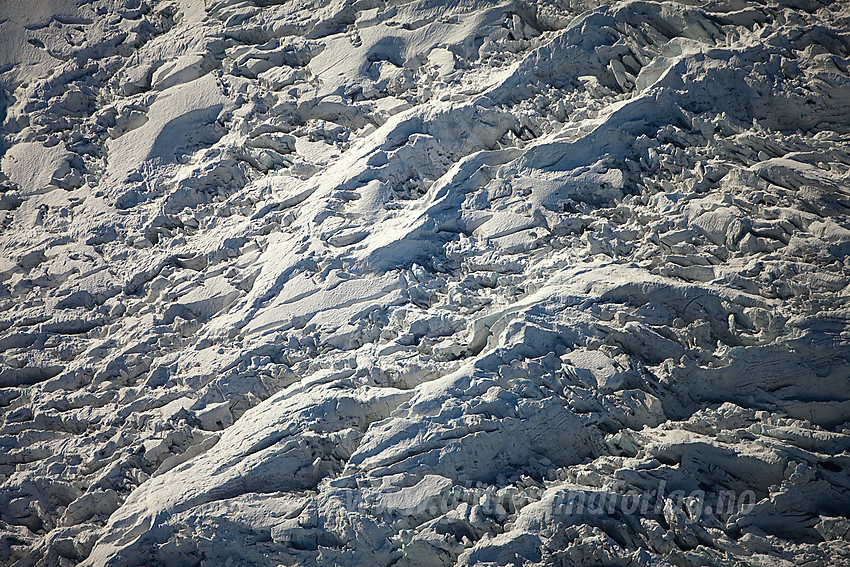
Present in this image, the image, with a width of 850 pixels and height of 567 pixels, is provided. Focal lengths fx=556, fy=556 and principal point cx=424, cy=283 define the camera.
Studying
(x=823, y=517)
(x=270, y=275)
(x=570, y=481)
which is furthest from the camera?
(x=270, y=275)

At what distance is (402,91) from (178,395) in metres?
3.94

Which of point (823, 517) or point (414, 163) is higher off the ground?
point (414, 163)

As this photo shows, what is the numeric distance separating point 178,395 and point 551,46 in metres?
5.15

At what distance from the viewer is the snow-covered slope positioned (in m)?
4.42

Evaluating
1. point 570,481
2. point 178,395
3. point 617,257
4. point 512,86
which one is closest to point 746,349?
point 617,257

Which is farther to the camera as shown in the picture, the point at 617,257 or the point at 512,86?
the point at 512,86

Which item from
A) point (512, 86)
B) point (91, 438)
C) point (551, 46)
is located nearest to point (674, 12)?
point (551, 46)

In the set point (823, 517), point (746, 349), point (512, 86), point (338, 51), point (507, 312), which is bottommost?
point (823, 517)

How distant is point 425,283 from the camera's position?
211 inches

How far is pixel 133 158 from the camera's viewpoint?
6.41 m

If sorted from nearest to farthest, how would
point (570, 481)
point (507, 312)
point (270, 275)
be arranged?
point (570, 481), point (507, 312), point (270, 275)

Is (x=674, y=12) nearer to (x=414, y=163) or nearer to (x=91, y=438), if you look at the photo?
(x=414, y=163)

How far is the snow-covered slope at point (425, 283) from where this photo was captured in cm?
442

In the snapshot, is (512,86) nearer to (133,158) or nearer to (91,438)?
(133,158)
